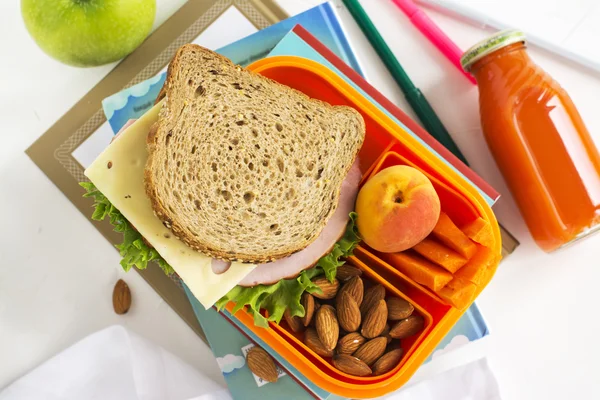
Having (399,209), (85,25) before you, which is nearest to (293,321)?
(399,209)

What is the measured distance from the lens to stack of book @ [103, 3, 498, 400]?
982mm

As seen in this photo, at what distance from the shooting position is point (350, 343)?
35.2 inches

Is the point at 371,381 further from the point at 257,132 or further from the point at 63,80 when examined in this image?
the point at 63,80

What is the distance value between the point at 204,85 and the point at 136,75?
1.14 ft

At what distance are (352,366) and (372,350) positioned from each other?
0.05 meters

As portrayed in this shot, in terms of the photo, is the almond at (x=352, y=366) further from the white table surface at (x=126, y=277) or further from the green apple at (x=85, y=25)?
the green apple at (x=85, y=25)

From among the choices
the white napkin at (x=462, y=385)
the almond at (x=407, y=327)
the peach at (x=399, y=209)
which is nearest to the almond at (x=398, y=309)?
the almond at (x=407, y=327)

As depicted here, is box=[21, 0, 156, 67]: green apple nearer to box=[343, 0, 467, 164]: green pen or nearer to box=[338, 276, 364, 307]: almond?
box=[343, 0, 467, 164]: green pen

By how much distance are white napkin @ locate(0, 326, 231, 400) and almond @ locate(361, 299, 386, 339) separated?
367mm

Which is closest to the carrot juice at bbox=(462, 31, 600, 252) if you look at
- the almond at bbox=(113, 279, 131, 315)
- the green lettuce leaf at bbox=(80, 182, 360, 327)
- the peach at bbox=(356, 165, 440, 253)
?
the peach at bbox=(356, 165, 440, 253)

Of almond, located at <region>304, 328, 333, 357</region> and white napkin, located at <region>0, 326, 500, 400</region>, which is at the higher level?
white napkin, located at <region>0, 326, 500, 400</region>

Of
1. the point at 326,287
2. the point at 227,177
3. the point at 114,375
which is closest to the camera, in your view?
the point at 227,177

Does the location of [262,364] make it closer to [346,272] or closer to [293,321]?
[293,321]

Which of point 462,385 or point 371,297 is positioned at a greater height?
point 371,297
